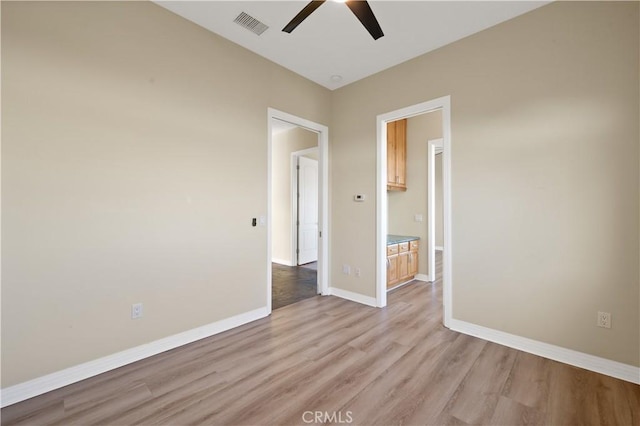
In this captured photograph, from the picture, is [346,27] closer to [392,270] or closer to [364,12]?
[364,12]

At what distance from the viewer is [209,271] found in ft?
9.03

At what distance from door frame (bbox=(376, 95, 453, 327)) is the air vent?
1695 mm

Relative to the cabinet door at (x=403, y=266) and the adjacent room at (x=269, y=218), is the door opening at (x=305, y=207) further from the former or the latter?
the adjacent room at (x=269, y=218)

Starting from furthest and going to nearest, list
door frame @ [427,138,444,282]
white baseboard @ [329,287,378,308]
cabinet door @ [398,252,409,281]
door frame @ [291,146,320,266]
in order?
door frame @ [291,146,320,266], door frame @ [427,138,444,282], cabinet door @ [398,252,409,281], white baseboard @ [329,287,378,308]

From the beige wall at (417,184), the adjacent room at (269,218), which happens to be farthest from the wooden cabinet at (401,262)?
the adjacent room at (269,218)

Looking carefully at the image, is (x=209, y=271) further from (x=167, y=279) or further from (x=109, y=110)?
(x=109, y=110)

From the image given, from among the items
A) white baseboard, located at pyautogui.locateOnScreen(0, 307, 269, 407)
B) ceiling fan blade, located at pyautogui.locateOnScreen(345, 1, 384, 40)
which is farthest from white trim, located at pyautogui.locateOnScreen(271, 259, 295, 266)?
ceiling fan blade, located at pyautogui.locateOnScreen(345, 1, 384, 40)

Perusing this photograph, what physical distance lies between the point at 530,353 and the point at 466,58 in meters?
2.88

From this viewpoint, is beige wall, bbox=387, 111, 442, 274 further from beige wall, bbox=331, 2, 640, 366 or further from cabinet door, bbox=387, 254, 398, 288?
beige wall, bbox=331, 2, 640, 366

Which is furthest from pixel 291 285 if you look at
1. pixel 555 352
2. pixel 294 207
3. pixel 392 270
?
pixel 555 352

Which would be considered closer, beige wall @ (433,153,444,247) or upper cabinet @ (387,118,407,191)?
upper cabinet @ (387,118,407,191)

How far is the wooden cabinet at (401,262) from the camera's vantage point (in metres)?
4.14

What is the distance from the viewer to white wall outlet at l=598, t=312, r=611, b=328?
83.1 inches

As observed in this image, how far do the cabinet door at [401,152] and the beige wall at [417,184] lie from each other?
6 centimetres
